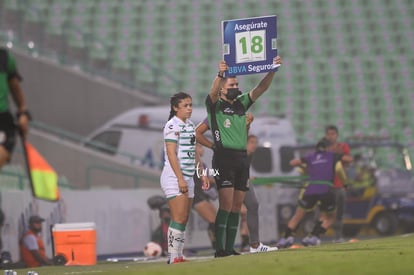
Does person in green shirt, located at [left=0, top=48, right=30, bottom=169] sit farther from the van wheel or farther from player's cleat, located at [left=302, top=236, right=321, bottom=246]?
the van wheel

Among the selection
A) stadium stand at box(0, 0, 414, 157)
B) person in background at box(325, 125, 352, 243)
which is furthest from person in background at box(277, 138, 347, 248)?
stadium stand at box(0, 0, 414, 157)

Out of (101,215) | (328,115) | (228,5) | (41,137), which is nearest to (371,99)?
(328,115)

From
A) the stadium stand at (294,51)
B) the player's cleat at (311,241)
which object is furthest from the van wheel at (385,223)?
the stadium stand at (294,51)

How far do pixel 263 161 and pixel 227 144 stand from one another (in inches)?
489

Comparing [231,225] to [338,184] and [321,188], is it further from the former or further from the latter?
[338,184]

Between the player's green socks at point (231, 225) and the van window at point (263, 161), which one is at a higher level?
the van window at point (263, 161)

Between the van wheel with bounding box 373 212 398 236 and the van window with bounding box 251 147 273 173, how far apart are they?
2718mm

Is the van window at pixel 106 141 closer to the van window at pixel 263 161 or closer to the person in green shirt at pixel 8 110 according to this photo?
the van window at pixel 263 161

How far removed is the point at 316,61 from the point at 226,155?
22565mm

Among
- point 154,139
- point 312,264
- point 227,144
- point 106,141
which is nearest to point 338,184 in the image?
point 227,144

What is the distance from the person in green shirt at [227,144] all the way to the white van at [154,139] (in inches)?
462

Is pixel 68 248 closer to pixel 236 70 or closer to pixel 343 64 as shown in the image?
pixel 236 70

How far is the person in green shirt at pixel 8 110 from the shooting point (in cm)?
1030

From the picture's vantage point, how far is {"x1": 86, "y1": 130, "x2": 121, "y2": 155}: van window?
2803 centimetres
